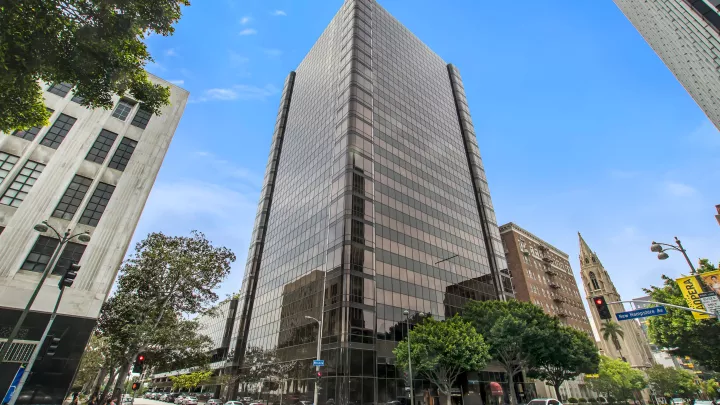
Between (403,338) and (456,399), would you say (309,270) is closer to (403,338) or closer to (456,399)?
(403,338)

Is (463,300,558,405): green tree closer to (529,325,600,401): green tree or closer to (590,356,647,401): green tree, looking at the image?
Answer: (529,325,600,401): green tree

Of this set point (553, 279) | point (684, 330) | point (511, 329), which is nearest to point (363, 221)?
point (511, 329)

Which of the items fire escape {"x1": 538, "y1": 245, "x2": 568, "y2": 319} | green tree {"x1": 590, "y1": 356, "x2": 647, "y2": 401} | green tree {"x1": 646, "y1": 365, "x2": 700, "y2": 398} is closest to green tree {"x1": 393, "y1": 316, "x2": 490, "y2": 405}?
green tree {"x1": 590, "y1": 356, "x2": 647, "y2": 401}

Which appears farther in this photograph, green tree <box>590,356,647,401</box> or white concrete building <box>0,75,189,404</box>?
green tree <box>590,356,647,401</box>

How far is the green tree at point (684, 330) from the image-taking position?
2848 cm

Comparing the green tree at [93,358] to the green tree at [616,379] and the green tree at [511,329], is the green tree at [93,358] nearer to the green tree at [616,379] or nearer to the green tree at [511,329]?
the green tree at [511,329]

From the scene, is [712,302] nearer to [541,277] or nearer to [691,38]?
[691,38]

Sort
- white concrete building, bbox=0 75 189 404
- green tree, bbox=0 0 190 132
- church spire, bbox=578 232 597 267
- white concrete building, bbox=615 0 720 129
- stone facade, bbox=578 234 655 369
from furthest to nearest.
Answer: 1. church spire, bbox=578 232 597 267
2. stone facade, bbox=578 234 655 369
3. white concrete building, bbox=615 0 720 129
4. white concrete building, bbox=0 75 189 404
5. green tree, bbox=0 0 190 132

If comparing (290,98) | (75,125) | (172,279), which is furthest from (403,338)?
(290,98)

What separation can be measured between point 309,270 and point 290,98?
51752mm

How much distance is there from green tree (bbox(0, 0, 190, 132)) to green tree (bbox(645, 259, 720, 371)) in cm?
4379

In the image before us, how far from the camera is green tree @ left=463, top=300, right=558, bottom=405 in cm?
3462

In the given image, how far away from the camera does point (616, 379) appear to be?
62.6 metres

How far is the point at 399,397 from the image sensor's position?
115ft
